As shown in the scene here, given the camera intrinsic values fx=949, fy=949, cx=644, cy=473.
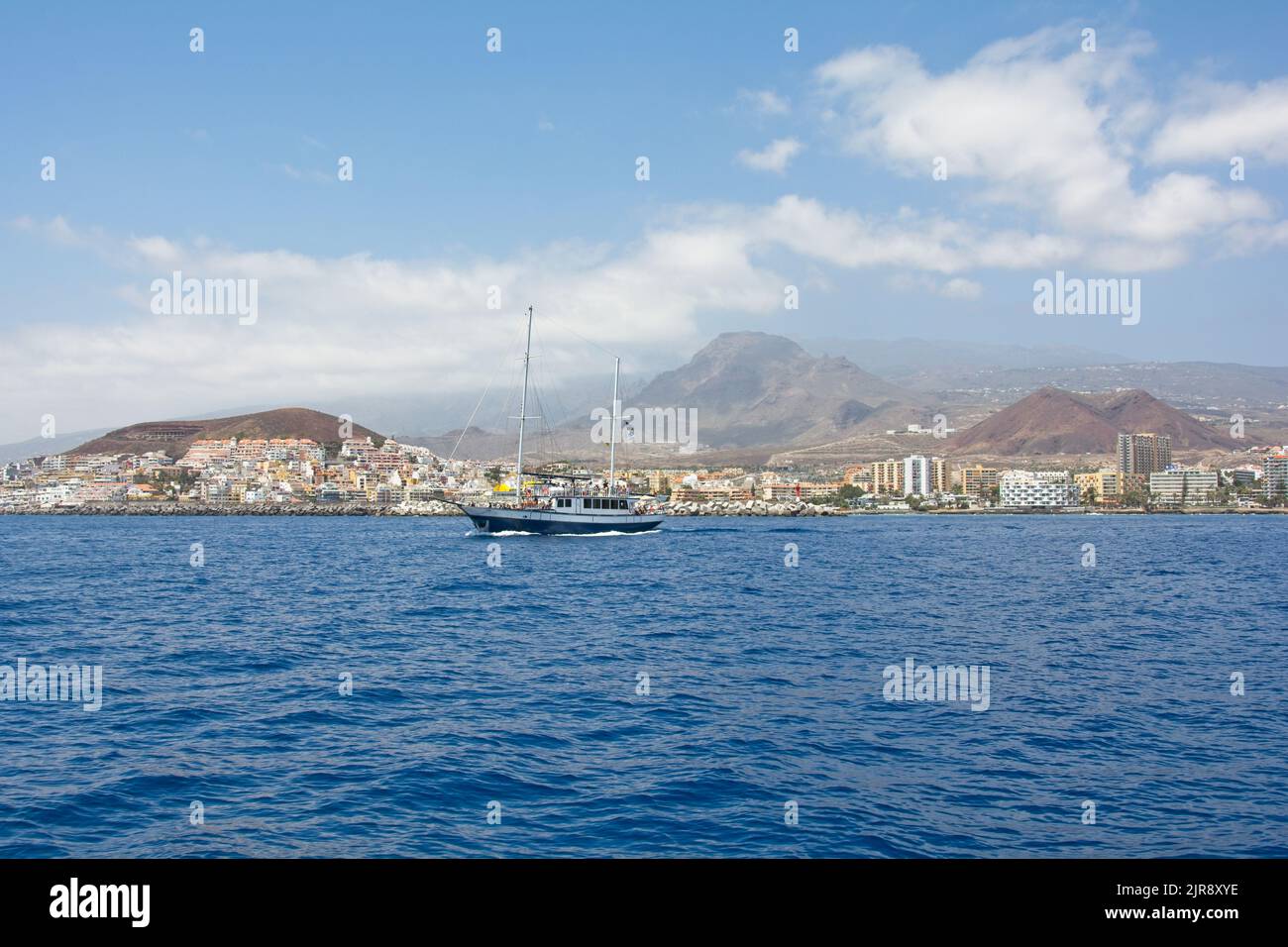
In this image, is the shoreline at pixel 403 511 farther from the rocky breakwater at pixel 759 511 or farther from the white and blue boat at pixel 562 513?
the white and blue boat at pixel 562 513

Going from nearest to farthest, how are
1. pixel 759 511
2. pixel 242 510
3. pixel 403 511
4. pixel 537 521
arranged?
pixel 537 521 < pixel 242 510 < pixel 403 511 < pixel 759 511

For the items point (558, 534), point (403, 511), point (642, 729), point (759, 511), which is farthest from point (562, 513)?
point (759, 511)

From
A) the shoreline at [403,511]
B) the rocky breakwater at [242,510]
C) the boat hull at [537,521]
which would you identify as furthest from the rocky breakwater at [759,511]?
the boat hull at [537,521]

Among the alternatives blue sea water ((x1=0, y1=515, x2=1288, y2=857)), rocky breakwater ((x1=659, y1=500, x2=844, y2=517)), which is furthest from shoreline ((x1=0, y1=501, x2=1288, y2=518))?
blue sea water ((x1=0, y1=515, x2=1288, y2=857))

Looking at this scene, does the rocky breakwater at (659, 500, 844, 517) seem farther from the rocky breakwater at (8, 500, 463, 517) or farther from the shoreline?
the rocky breakwater at (8, 500, 463, 517)

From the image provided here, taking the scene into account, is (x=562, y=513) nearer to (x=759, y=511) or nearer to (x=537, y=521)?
(x=537, y=521)
